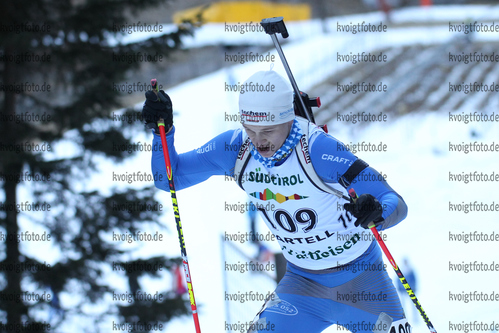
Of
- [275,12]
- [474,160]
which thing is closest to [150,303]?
[474,160]

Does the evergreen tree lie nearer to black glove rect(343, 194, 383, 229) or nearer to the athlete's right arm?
the athlete's right arm

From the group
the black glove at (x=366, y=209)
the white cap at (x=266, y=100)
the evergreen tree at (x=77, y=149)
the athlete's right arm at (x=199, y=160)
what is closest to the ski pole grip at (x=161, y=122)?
the athlete's right arm at (x=199, y=160)

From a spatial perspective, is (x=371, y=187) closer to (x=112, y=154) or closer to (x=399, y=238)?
(x=112, y=154)

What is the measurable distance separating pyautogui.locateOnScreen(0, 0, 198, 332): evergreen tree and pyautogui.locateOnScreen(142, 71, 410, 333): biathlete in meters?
4.36

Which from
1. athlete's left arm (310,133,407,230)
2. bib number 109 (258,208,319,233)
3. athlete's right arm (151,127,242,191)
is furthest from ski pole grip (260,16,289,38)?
bib number 109 (258,208,319,233)

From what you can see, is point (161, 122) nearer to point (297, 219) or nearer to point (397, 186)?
point (297, 219)

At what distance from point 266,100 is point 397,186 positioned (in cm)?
1329

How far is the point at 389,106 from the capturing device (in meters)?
21.8

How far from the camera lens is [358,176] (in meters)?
3.09

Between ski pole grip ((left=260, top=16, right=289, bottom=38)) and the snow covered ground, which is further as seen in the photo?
the snow covered ground

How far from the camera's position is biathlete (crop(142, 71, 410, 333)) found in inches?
124

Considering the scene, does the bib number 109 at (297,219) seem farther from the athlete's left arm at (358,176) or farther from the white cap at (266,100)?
the white cap at (266,100)

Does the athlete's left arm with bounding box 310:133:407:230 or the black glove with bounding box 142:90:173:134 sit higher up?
the black glove with bounding box 142:90:173:134

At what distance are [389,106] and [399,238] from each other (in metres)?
10.5
